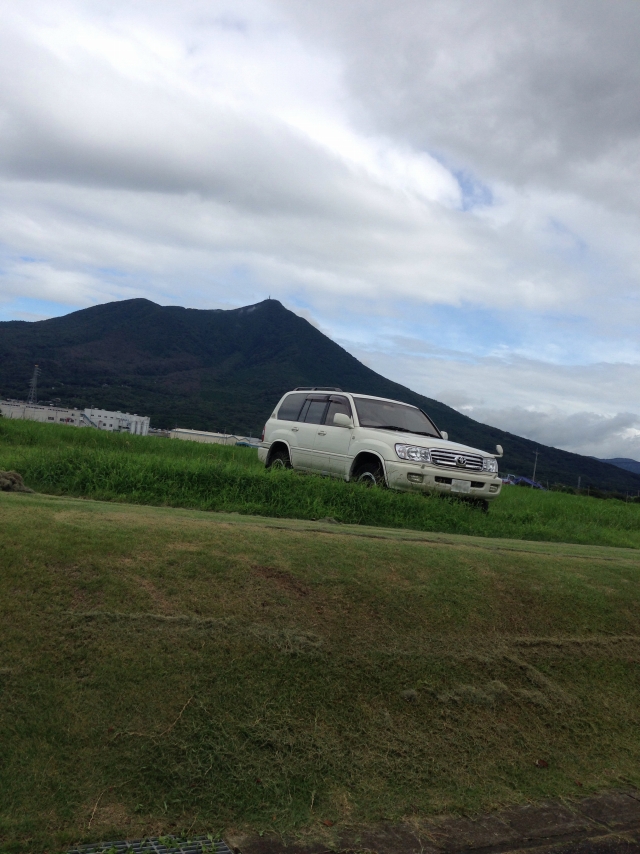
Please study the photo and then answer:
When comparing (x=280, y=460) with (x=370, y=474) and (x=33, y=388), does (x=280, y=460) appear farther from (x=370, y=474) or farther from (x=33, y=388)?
(x=33, y=388)

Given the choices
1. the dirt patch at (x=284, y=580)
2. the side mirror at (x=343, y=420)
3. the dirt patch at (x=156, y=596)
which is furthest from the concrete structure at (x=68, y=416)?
the dirt patch at (x=156, y=596)

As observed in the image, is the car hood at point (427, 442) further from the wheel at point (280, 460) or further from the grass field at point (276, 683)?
the grass field at point (276, 683)

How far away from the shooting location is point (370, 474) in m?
11.5

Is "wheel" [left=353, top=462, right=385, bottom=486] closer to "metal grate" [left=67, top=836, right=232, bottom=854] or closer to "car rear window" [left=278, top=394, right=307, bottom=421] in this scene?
"car rear window" [left=278, top=394, right=307, bottom=421]

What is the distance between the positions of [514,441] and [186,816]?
85.5m

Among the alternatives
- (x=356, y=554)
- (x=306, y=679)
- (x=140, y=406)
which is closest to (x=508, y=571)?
(x=356, y=554)

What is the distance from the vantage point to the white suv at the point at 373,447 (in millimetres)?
11203

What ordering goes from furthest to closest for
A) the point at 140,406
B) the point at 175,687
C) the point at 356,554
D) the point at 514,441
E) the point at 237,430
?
1. the point at 514,441
2. the point at 140,406
3. the point at 237,430
4. the point at 356,554
5. the point at 175,687

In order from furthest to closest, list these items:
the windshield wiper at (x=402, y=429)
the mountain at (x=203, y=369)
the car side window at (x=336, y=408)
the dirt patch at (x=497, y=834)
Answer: the mountain at (x=203, y=369) → the car side window at (x=336, y=408) → the windshield wiper at (x=402, y=429) → the dirt patch at (x=497, y=834)

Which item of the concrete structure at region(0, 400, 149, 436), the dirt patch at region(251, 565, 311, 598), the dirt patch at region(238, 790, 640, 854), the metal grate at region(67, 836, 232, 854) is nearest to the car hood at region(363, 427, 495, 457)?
the dirt patch at region(251, 565, 311, 598)

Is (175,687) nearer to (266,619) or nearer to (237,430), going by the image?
(266,619)

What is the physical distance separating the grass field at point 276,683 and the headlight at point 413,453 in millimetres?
5449

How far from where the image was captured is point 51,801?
314 centimetres

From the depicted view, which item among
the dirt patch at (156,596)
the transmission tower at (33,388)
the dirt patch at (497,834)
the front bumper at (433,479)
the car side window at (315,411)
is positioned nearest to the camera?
the dirt patch at (497,834)
